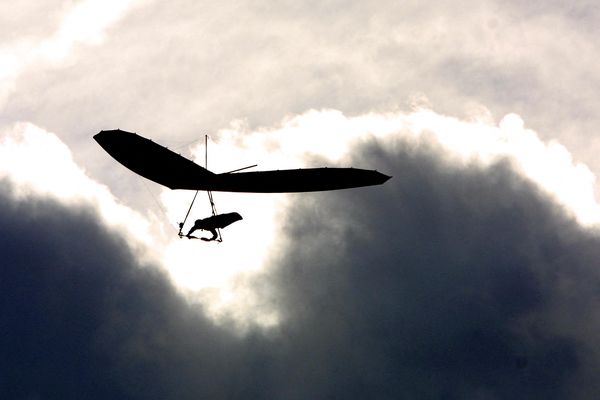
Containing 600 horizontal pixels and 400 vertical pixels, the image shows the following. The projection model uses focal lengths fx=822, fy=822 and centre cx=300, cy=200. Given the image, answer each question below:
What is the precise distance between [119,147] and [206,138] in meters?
8.47

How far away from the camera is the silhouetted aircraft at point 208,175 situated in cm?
6750

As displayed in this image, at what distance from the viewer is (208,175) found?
69562 mm

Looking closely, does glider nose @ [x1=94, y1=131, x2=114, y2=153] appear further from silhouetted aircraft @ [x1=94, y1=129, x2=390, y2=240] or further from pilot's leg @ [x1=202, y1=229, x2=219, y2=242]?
pilot's leg @ [x1=202, y1=229, x2=219, y2=242]

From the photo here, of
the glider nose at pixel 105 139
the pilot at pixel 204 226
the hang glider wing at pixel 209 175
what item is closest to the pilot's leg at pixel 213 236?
the pilot at pixel 204 226

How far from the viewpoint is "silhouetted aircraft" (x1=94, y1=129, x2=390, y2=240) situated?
221ft

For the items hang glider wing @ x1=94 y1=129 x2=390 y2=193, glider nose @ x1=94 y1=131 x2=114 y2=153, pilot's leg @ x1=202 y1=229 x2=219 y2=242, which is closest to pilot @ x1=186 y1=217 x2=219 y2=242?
pilot's leg @ x1=202 y1=229 x2=219 y2=242

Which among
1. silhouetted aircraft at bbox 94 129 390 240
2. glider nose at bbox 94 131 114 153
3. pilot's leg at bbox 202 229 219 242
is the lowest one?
pilot's leg at bbox 202 229 219 242

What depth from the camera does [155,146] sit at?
66688mm

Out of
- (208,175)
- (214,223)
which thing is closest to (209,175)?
(208,175)

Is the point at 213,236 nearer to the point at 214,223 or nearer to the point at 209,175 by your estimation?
the point at 214,223

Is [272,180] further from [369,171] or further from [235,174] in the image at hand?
[369,171]

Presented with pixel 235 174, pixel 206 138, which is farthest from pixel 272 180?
pixel 206 138

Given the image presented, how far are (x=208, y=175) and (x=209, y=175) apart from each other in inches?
3.9

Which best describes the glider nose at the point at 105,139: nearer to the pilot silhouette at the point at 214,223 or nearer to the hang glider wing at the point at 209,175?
the hang glider wing at the point at 209,175
